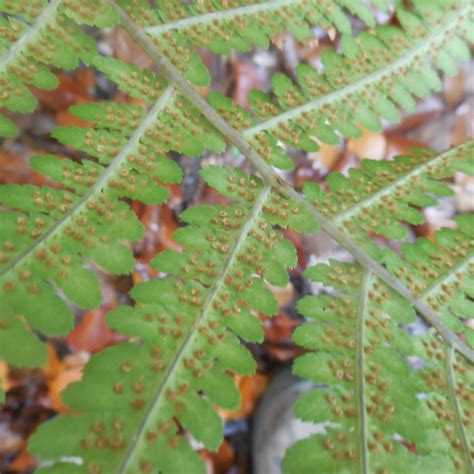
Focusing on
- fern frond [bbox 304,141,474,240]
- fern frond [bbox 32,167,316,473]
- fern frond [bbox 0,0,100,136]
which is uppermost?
fern frond [bbox 304,141,474,240]

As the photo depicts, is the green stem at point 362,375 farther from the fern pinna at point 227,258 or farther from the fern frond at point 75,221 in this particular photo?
the fern frond at point 75,221

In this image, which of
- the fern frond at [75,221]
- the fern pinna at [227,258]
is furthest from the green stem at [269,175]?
the fern frond at [75,221]

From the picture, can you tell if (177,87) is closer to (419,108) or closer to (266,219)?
(266,219)

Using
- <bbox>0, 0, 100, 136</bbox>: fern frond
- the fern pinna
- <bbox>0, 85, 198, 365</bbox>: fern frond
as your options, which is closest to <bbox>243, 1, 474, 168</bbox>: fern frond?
the fern pinna

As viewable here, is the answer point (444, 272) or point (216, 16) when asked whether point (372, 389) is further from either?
point (216, 16)

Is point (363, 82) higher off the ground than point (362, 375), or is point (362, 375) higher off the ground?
point (363, 82)

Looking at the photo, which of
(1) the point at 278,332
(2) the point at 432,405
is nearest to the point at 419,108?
(1) the point at 278,332

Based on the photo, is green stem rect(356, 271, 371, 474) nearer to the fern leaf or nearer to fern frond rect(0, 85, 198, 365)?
fern frond rect(0, 85, 198, 365)

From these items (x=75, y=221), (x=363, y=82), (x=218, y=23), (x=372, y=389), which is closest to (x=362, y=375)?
(x=372, y=389)
